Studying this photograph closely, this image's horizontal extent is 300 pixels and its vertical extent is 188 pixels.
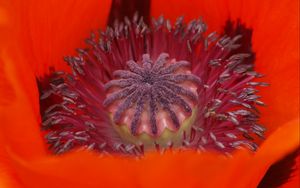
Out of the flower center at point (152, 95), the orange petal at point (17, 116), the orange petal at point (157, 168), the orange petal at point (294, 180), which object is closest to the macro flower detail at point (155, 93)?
the flower center at point (152, 95)

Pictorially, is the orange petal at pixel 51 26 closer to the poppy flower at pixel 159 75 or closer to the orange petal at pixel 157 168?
the poppy flower at pixel 159 75

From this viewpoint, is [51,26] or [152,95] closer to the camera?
[51,26]

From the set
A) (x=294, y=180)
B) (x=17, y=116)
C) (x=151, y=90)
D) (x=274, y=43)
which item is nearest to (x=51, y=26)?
(x=151, y=90)

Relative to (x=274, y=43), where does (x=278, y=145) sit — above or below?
below

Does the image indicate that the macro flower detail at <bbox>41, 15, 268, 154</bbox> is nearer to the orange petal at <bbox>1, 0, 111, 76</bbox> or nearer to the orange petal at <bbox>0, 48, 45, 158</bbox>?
the orange petal at <bbox>1, 0, 111, 76</bbox>

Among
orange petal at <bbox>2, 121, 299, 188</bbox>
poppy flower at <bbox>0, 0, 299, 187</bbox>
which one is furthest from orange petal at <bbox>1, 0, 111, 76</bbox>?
orange petal at <bbox>2, 121, 299, 188</bbox>

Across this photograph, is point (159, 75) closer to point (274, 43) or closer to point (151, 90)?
point (151, 90)
